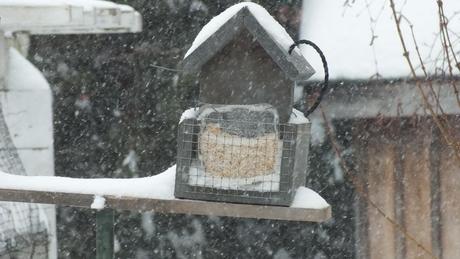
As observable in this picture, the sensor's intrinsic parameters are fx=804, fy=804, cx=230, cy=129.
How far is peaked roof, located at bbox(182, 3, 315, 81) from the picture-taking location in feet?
9.20

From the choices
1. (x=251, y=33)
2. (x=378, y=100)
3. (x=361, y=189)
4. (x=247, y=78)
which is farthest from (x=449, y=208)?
(x=251, y=33)

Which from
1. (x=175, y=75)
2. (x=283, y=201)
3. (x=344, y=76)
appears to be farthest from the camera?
(x=175, y=75)

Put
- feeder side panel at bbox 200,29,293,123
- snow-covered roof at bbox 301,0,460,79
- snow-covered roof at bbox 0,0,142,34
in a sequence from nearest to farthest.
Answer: feeder side panel at bbox 200,29,293,123 → snow-covered roof at bbox 0,0,142,34 → snow-covered roof at bbox 301,0,460,79

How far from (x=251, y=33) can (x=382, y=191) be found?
3.08m

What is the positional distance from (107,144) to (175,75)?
80cm

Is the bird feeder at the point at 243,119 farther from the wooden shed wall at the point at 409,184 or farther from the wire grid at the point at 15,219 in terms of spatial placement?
the wire grid at the point at 15,219

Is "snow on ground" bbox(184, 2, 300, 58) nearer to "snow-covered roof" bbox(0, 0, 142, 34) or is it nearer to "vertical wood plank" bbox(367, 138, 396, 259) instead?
"snow-covered roof" bbox(0, 0, 142, 34)

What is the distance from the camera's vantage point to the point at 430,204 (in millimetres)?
5578

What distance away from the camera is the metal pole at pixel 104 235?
3.02 meters

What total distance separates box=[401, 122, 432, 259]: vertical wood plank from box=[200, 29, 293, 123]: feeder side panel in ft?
9.13

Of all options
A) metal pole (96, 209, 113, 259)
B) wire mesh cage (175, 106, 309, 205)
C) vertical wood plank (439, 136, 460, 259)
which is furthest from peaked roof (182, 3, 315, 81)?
vertical wood plank (439, 136, 460, 259)

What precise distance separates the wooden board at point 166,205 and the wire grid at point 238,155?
62 mm

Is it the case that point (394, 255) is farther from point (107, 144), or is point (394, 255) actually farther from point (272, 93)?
point (272, 93)

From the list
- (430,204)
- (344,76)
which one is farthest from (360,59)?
(430,204)
